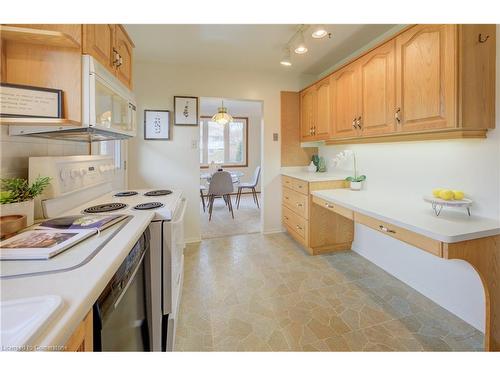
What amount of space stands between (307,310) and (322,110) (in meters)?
2.16

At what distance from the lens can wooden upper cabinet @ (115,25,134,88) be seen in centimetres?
149

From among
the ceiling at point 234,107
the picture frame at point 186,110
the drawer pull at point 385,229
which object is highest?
the ceiling at point 234,107

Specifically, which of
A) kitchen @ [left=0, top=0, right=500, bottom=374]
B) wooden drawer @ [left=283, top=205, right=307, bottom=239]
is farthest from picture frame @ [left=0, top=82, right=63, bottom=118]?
wooden drawer @ [left=283, top=205, right=307, bottom=239]

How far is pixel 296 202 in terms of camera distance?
294 centimetres

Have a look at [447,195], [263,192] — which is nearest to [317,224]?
[263,192]

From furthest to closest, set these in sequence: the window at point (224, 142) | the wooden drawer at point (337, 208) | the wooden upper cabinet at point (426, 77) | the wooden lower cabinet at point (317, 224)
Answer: the window at point (224, 142) → the wooden lower cabinet at point (317, 224) → the wooden drawer at point (337, 208) → the wooden upper cabinet at point (426, 77)

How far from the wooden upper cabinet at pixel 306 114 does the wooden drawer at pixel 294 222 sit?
103 cm

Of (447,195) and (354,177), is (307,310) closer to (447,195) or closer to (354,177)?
(447,195)

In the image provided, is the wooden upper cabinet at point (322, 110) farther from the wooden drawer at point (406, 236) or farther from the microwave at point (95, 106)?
the microwave at point (95, 106)

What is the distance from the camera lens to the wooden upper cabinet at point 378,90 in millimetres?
1775

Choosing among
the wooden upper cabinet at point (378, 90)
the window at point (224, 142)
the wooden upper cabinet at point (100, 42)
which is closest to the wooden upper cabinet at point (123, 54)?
the wooden upper cabinet at point (100, 42)

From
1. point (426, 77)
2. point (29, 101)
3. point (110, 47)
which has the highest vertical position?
point (110, 47)

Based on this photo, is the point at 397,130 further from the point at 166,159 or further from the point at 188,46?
the point at 166,159
